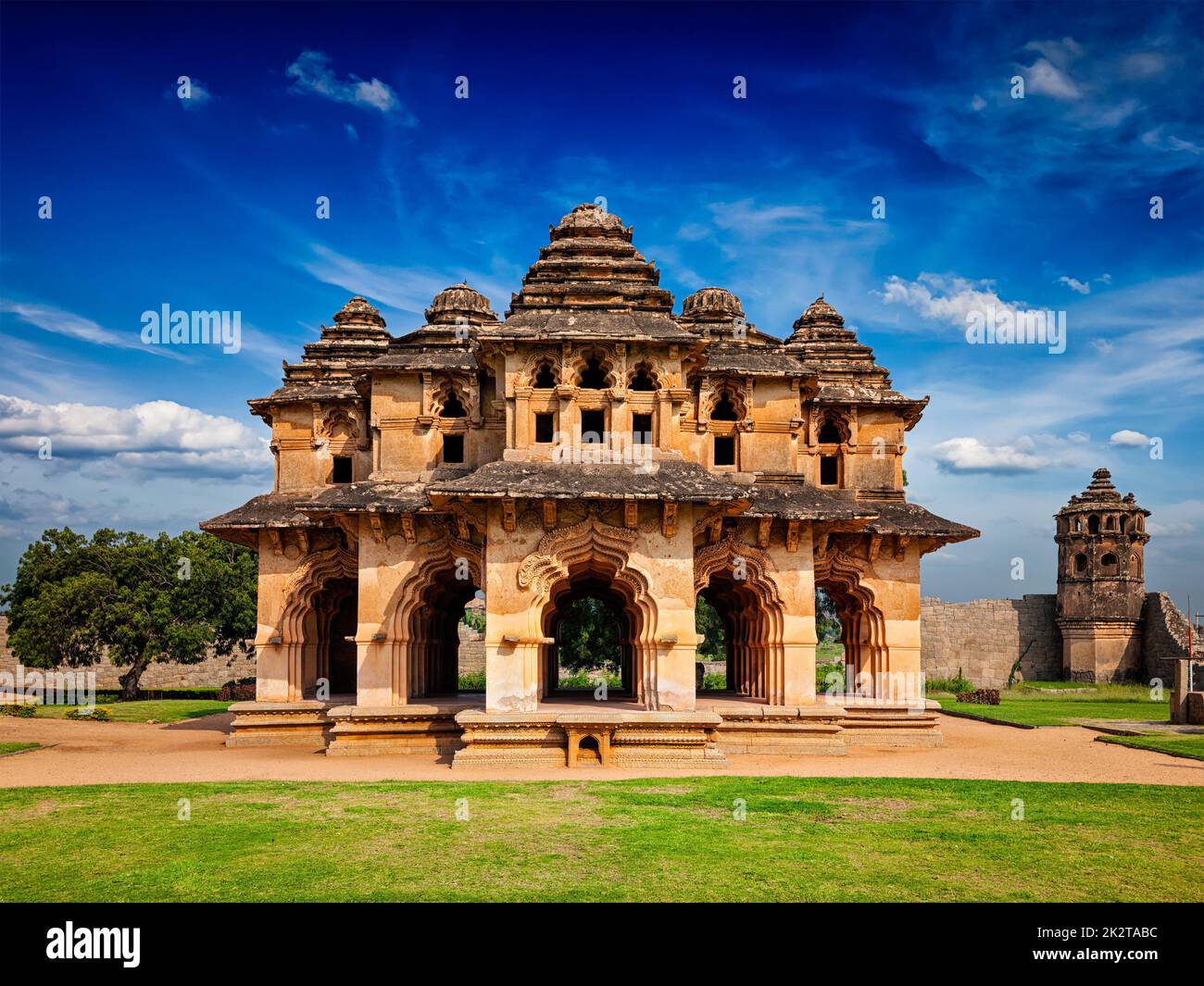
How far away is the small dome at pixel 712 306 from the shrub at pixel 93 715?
19.2 m

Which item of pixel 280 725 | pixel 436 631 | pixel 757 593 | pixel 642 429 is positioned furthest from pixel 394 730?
pixel 757 593

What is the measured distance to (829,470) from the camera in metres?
23.2

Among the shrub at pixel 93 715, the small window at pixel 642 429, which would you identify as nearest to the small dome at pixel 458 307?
the small window at pixel 642 429

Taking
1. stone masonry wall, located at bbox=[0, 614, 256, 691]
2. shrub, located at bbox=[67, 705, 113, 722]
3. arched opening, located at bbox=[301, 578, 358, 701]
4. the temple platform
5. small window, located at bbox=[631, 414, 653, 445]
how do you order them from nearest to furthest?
the temple platform → small window, located at bbox=[631, 414, 653, 445] → arched opening, located at bbox=[301, 578, 358, 701] → shrub, located at bbox=[67, 705, 113, 722] → stone masonry wall, located at bbox=[0, 614, 256, 691]

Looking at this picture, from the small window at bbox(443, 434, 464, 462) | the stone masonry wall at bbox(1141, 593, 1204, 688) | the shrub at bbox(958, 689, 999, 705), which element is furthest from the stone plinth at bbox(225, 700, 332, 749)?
the stone masonry wall at bbox(1141, 593, 1204, 688)

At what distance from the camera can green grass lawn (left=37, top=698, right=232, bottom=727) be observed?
1083 inches

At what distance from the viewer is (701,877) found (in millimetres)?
8305

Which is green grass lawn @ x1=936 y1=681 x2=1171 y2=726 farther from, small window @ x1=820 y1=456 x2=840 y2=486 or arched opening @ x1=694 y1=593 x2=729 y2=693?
arched opening @ x1=694 y1=593 x2=729 y2=693

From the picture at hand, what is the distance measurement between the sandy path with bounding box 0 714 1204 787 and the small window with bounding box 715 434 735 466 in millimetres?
6422

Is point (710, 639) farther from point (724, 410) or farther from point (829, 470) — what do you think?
point (724, 410)

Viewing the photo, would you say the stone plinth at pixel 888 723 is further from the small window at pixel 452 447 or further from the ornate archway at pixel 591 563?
the small window at pixel 452 447

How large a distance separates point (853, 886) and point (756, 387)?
13995mm
